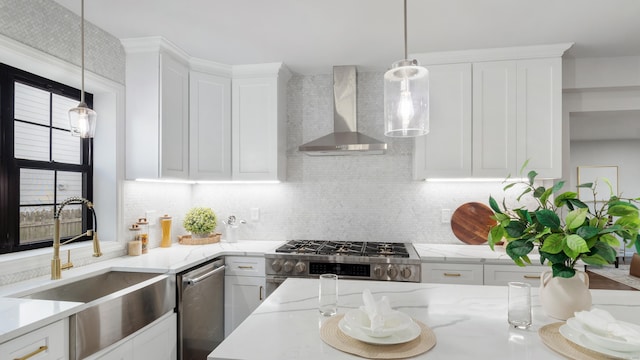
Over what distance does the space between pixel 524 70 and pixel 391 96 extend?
206 centimetres

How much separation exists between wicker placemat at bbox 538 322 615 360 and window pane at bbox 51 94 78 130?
2886mm

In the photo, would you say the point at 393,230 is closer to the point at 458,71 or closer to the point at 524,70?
the point at 458,71

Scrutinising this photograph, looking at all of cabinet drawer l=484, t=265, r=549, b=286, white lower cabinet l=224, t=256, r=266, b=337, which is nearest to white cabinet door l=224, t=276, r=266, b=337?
white lower cabinet l=224, t=256, r=266, b=337

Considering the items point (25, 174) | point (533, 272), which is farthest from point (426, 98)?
point (25, 174)

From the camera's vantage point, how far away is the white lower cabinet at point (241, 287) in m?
2.82

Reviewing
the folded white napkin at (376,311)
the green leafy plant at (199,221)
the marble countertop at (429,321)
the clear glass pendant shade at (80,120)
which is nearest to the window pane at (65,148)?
the clear glass pendant shade at (80,120)

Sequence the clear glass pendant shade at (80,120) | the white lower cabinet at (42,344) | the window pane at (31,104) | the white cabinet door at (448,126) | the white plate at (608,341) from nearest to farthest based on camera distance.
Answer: the white plate at (608,341), the white lower cabinet at (42,344), the clear glass pendant shade at (80,120), the window pane at (31,104), the white cabinet door at (448,126)

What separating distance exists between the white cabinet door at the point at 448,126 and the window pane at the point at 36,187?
8.81 feet

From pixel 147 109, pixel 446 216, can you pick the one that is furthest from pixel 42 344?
pixel 446 216

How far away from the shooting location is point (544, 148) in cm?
276

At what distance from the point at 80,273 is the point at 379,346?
6.26 ft

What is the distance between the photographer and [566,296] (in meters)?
1.24

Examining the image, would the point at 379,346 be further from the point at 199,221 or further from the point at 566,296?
the point at 199,221

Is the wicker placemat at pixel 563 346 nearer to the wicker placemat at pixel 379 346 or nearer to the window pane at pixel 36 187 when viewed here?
the wicker placemat at pixel 379 346
